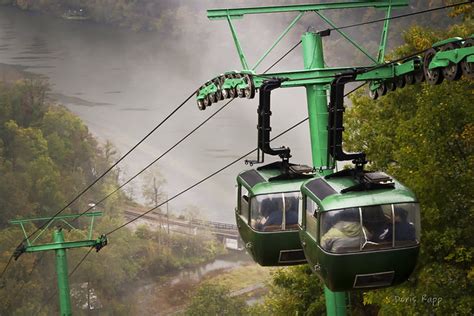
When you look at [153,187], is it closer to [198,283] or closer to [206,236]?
[206,236]

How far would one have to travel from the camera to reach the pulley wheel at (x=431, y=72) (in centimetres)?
945

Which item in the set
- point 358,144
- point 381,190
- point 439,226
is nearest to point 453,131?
point 439,226

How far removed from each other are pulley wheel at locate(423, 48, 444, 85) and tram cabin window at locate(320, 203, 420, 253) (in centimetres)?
162

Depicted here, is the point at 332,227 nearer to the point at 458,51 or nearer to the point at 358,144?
the point at 458,51

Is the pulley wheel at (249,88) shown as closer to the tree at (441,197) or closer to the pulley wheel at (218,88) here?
the pulley wheel at (218,88)

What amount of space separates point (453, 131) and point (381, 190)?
6.57 meters

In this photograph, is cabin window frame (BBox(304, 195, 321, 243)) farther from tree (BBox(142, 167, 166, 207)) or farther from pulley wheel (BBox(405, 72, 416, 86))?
tree (BBox(142, 167, 166, 207))

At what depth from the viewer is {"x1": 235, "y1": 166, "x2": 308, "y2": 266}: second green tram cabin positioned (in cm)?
1091

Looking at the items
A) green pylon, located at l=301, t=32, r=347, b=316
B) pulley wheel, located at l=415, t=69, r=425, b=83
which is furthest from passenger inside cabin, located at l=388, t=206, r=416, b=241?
pulley wheel, located at l=415, t=69, r=425, b=83

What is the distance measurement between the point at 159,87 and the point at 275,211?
115975mm

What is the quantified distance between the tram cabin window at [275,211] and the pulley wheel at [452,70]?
2.85 m

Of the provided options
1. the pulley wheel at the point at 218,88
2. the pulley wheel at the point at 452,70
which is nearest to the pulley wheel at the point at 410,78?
the pulley wheel at the point at 452,70

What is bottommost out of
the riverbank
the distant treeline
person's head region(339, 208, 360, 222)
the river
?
the riverbank

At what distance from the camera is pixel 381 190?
9.01m
